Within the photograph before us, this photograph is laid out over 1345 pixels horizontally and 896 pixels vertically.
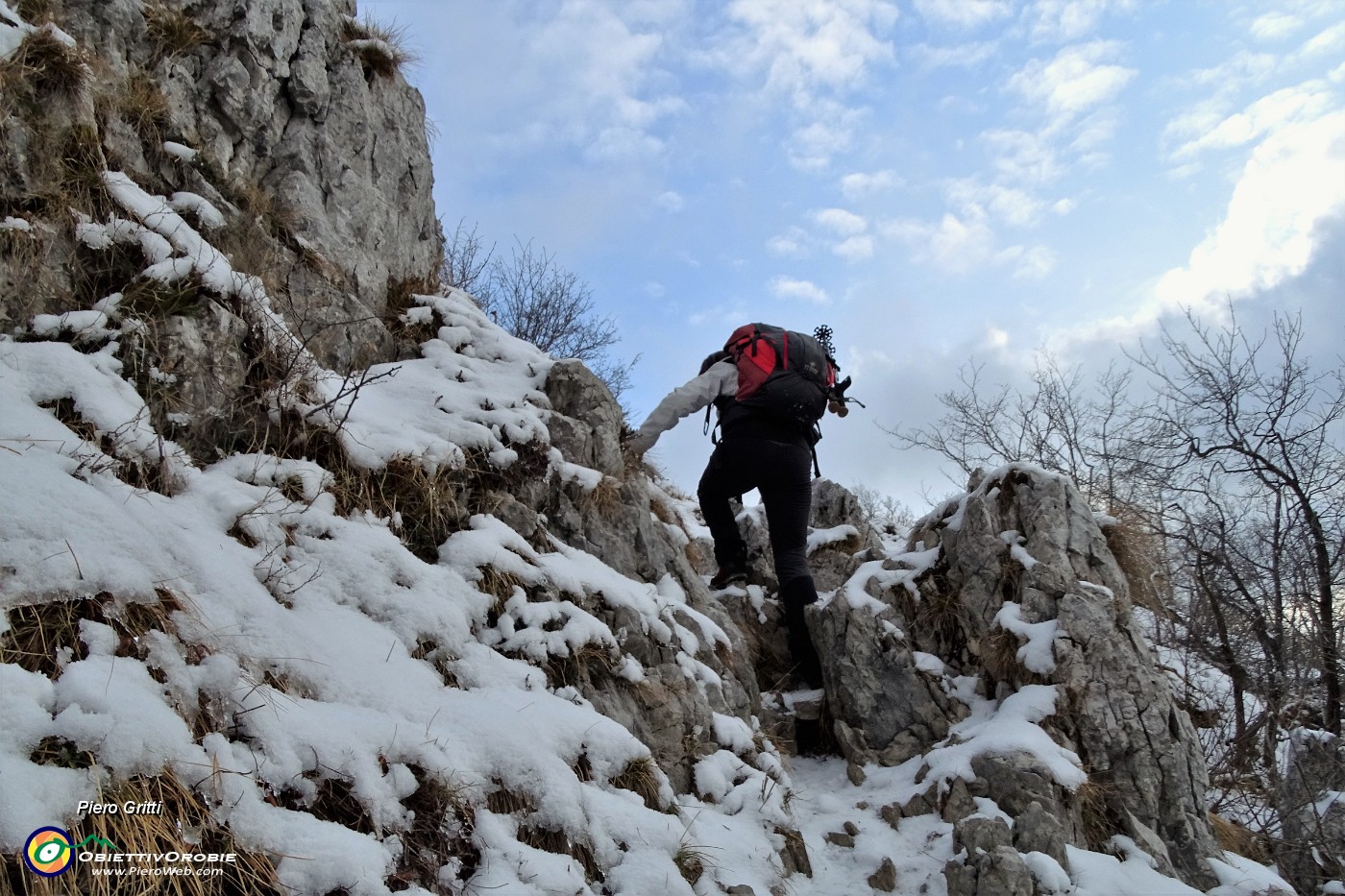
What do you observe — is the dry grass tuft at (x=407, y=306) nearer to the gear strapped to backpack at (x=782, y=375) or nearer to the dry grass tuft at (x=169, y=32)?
the dry grass tuft at (x=169, y=32)

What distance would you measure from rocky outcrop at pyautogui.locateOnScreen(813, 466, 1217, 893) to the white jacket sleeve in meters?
1.97

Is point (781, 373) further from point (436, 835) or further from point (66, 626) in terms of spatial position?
point (66, 626)

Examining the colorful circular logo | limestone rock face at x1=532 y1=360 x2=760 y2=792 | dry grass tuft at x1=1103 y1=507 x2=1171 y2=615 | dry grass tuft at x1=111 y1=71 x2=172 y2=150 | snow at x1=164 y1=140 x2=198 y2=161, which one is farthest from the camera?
dry grass tuft at x1=1103 y1=507 x2=1171 y2=615

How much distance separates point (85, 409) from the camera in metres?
3.37

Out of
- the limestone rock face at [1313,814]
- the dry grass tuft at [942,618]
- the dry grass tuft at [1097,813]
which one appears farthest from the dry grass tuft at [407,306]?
the limestone rock face at [1313,814]

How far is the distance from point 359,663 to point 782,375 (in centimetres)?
396

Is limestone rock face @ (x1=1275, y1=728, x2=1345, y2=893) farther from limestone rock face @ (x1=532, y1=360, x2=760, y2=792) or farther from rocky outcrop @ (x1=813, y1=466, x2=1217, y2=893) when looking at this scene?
limestone rock face @ (x1=532, y1=360, x2=760, y2=792)

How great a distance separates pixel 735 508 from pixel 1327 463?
745 cm

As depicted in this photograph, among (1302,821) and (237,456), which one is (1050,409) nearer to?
(1302,821)

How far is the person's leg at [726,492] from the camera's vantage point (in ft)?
20.0

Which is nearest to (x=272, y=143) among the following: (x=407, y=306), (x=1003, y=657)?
(x=407, y=306)

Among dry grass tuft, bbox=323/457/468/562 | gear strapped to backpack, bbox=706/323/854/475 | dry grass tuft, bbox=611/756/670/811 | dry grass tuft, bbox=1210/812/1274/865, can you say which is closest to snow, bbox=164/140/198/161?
dry grass tuft, bbox=323/457/468/562

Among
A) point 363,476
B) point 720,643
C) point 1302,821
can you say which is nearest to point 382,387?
point 363,476

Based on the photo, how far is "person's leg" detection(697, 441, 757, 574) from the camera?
6109 mm
